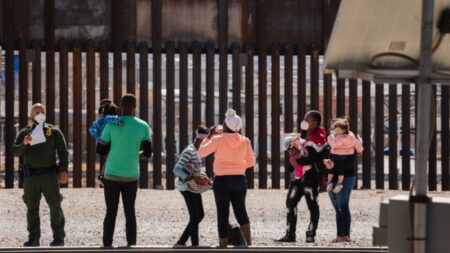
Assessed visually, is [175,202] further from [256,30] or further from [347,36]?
[347,36]

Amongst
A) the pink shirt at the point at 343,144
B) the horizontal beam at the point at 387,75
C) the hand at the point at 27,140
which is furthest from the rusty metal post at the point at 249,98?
the horizontal beam at the point at 387,75

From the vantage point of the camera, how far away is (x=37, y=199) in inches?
488

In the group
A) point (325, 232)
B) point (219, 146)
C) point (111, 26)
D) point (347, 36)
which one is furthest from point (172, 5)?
point (347, 36)

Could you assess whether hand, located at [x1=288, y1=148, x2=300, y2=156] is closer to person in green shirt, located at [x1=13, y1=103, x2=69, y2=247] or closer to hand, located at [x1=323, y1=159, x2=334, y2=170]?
hand, located at [x1=323, y1=159, x2=334, y2=170]

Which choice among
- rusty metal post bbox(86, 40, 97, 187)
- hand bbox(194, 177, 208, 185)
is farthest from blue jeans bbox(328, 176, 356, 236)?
rusty metal post bbox(86, 40, 97, 187)

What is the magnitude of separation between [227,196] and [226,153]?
405mm

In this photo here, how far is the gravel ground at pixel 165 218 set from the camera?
13.3 m

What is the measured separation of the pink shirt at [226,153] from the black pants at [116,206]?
2.55 ft

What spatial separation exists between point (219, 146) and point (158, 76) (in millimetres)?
7625

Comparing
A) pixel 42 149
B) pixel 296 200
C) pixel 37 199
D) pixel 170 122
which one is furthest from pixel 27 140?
pixel 170 122

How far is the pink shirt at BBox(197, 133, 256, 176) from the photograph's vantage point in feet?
38.4

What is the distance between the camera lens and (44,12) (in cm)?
1894

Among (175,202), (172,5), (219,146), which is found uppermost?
(172,5)

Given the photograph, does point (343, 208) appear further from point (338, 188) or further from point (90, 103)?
point (90, 103)
